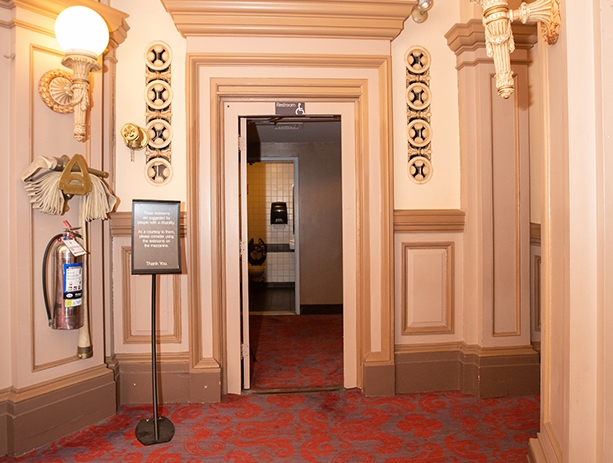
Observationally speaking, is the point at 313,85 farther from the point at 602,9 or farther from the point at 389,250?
the point at 602,9

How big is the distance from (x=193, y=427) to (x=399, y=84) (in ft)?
9.24

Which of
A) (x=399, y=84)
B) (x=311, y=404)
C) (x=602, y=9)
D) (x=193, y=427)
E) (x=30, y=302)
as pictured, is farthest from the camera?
(x=399, y=84)

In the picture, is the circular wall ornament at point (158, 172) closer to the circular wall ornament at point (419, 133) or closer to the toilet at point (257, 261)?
the circular wall ornament at point (419, 133)

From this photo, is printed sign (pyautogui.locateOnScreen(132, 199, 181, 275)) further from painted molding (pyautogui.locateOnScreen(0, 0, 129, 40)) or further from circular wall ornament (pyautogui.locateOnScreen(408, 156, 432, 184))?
circular wall ornament (pyautogui.locateOnScreen(408, 156, 432, 184))

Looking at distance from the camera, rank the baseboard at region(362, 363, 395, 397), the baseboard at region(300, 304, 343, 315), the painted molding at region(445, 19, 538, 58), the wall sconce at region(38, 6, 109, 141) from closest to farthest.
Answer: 1. the wall sconce at region(38, 6, 109, 141)
2. the painted molding at region(445, 19, 538, 58)
3. the baseboard at region(362, 363, 395, 397)
4. the baseboard at region(300, 304, 343, 315)

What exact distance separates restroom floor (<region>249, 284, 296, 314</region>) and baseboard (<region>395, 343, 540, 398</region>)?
3.57 m

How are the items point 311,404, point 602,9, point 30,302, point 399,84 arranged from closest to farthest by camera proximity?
point 602,9
point 30,302
point 311,404
point 399,84

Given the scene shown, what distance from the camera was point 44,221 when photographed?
2586 millimetres

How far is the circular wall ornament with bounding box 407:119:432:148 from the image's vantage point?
10.8 feet

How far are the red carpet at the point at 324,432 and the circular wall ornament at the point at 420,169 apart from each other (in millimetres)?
Result: 1632

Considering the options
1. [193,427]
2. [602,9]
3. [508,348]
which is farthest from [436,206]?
[193,427]

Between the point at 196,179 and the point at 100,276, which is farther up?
the point at 196,179

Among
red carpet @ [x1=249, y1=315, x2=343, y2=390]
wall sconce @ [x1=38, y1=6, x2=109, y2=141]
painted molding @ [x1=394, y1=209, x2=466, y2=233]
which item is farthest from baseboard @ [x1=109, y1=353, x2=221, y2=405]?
painted molding @ [x1=394, y1=209, x2=466, y2=233]

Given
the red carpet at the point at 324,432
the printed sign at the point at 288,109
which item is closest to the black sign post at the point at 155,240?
the red carpet at the point at 324,432
